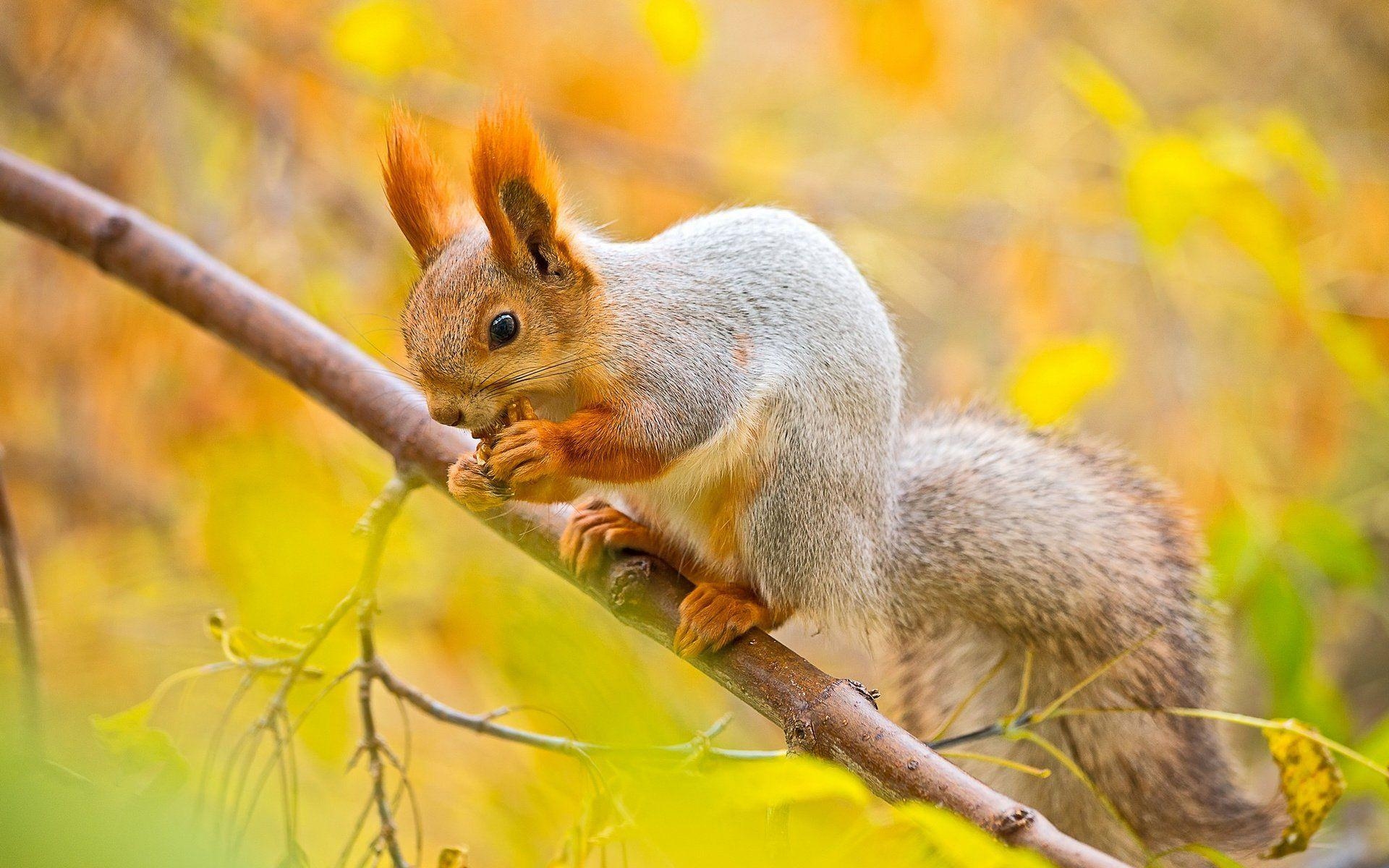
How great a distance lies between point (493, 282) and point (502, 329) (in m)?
0.07

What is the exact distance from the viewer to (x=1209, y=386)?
3293 millimetres

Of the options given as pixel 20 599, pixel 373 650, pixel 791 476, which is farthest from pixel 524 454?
pixel 20 599

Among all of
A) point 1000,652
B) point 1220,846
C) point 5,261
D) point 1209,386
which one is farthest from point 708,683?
point 5,261

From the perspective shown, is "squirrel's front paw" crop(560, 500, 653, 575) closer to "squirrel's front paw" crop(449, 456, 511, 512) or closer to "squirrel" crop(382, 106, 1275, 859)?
"squirrel" crop(382, 106, 1275, 859)

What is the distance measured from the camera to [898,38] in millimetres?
2967

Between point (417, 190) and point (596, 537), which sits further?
point (596, 537)

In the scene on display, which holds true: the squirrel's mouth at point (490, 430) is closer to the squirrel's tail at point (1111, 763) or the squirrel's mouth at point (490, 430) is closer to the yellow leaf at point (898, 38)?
the squirrel's tail at point (1111, 763)

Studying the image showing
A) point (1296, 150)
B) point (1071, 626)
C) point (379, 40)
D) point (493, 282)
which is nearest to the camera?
point (493, 282)

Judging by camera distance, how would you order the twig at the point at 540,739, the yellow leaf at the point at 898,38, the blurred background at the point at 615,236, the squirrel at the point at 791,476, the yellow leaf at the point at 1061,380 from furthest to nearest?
1. the yellow leaf at the point at 898,38
2. the yellow leaf at the point at 1061,380
3. the squirrel at the point at 791,476
4. the blurred background at the point at 615,236
5. the twig at the point at 540,739

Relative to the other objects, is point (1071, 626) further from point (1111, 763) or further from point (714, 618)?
point (714, 618)

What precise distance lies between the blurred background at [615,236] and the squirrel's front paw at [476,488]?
106mm

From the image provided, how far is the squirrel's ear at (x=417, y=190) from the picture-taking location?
A: 167cm

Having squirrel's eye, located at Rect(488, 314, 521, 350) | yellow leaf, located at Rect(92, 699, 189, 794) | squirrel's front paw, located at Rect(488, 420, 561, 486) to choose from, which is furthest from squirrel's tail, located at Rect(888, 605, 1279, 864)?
yellow leaf, located at Rect(92, 699, 189, 794)

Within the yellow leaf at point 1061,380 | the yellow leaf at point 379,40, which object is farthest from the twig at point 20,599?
the yellow leaf at point 1061,380
